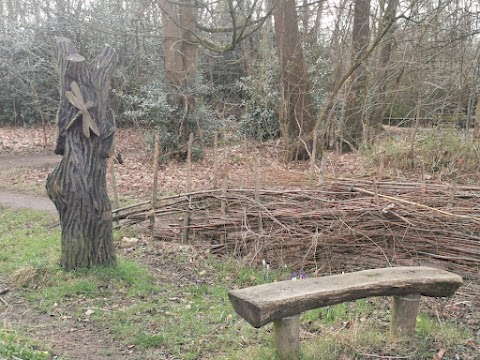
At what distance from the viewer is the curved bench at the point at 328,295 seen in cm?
315

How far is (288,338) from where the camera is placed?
10.9 ft

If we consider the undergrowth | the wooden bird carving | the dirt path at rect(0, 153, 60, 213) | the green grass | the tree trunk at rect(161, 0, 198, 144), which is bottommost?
the green grass

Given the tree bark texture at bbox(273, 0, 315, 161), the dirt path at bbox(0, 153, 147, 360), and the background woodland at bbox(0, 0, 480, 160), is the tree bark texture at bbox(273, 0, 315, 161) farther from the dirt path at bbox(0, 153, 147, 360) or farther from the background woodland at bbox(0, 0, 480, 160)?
the dirt path at bbox(0, 153, 147, 360)

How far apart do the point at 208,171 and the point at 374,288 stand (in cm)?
866

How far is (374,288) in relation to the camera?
3.48 m

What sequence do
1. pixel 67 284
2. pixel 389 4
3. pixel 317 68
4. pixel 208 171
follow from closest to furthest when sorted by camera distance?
pixel 67 284 < pixel 389 4 < pixel 208 171 < pixel 317 68

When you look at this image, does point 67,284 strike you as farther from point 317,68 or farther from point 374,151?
point 317,68

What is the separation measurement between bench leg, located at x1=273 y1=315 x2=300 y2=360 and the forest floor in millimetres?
925

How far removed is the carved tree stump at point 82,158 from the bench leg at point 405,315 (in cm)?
306

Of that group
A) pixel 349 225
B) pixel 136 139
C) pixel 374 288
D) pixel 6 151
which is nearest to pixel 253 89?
pixel 136 139

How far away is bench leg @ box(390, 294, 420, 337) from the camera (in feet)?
11.9

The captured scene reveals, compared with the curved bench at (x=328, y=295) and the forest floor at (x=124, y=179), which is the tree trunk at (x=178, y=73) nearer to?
the forest floor at (x=124, y=179)

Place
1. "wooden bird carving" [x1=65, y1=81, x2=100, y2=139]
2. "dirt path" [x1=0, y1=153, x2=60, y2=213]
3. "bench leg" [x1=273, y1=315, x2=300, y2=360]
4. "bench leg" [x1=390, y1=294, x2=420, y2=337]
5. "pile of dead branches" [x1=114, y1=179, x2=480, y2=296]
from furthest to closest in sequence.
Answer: "dirt path" [x1=0, y1=153, x2=60, y2=213] → "pile of dead branches" [x1=114, y1=179, x2=480, y2=296] → "wooden bird carving" [x1=65, y1=81, x2=100, y2=139] → "bench leg" [x1=390, y1=294, x2=420, y2=337] → "bench leg" [x1=273, y1=315, x2=300, y2=360]

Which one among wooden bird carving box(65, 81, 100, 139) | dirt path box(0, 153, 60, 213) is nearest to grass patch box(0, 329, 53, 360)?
wooden bird carving box(65, 81, 100, 139)
